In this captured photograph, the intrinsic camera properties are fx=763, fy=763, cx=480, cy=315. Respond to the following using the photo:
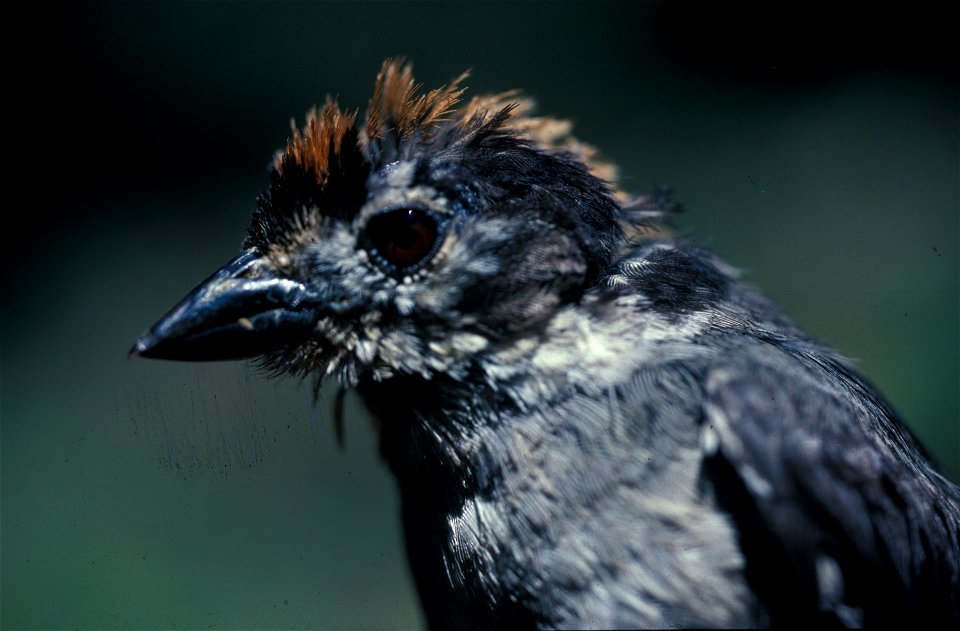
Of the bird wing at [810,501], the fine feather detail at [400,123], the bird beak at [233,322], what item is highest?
the fine feather detail at [400,123]

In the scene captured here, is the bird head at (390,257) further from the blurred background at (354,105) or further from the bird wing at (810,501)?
the blurred background at (354,105)

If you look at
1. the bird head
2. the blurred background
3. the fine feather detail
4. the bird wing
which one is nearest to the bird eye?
the bird head

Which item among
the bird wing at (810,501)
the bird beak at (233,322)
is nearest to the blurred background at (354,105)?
the bird beak at (233,322)

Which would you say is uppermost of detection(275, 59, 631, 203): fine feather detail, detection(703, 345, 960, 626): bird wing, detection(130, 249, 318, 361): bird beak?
detection(275, 59, 631, 203): fine feather detail

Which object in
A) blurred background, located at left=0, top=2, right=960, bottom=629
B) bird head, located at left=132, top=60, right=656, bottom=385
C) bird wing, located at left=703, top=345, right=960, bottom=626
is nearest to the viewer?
bird wing, located at left=703, top=345, right=960, bottom=626

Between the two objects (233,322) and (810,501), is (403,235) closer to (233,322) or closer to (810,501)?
(233,322)

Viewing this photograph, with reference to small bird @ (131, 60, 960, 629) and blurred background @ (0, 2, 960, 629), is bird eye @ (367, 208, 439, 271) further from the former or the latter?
blurred background @ (0, 2, 960, 629)

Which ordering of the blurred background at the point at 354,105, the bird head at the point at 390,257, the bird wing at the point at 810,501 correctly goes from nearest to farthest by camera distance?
the bird wing at the point at 810,501, the bird head at the point at 390,257, the blurred background at the point at 354,105
